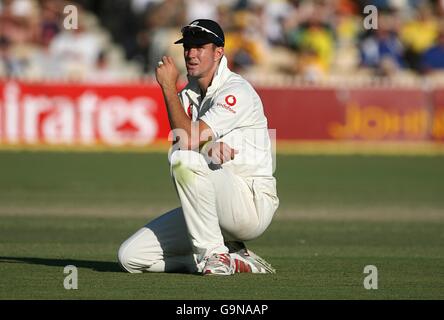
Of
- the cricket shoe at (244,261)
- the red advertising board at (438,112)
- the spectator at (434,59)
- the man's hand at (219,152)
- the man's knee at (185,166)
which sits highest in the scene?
the spectator at (434,59)

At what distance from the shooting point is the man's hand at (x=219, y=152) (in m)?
7.46

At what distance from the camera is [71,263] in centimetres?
852

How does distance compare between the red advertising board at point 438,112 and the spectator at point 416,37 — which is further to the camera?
the spectator at point 416,37

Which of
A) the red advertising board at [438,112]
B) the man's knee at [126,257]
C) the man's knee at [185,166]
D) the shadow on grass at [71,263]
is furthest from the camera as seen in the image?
the red advertising board at [438,112]

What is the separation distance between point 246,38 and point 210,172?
1519 cm

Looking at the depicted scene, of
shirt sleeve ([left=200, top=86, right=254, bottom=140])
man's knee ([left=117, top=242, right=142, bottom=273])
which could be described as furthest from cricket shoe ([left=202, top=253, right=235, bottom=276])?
shirt sleeve ([left=200, top=86, right=254, bottom=140])

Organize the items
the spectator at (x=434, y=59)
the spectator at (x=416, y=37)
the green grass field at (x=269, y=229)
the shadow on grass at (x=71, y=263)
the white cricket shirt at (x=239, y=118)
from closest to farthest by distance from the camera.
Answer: the green grass field at (x=269, y=229) → the white cricket shirt at (x=239, y=118) → the shadow on grass at (x=71, y=263) → the spectator at (x=434, y=59) → the spectator at (x=416, y=37)

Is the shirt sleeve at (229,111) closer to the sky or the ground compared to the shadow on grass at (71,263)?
closer to the sky

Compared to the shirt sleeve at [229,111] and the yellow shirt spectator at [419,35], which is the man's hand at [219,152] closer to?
the shirt sleeve at [229,111]

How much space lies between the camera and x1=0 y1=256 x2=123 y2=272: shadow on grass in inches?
323

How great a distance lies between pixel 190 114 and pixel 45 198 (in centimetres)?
626

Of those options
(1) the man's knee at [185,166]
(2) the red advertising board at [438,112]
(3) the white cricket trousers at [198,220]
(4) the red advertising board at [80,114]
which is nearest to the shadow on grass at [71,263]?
(3) the white cricket trousers at [198,220]

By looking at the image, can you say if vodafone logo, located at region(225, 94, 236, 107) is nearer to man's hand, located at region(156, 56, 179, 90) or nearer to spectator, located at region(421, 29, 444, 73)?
man's hand, located at region(156, 56, 179, 90)

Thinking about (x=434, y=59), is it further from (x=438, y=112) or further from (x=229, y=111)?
(x=229, y=111)
